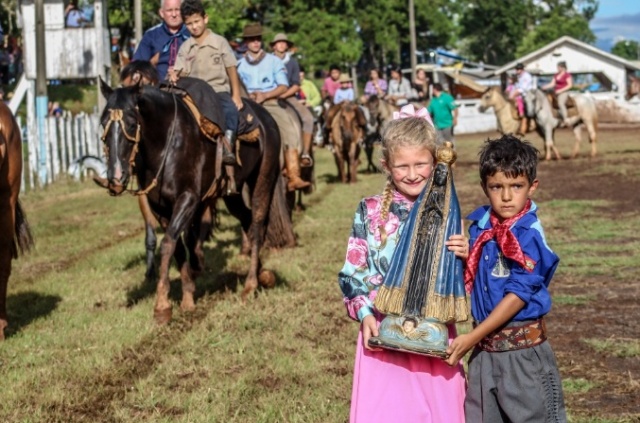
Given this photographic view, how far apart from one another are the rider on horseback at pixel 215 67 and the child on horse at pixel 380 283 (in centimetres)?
536

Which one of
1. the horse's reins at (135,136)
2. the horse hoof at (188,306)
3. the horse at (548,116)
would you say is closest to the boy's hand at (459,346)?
the horse's reins at (135,136)

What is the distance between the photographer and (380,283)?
4418 mm

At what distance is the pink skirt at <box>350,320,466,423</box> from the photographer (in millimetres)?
4273

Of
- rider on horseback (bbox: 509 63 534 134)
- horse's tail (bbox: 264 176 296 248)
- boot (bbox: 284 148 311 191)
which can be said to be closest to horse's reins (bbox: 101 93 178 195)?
horse's tail (bbox: 264 176 296 248)

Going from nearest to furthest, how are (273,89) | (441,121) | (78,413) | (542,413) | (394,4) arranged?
(542,413)
(78,413)
(273,89)
(441,121)
(394,4)

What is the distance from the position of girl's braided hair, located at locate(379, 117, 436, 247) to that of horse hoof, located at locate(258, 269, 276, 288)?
19.1 ft

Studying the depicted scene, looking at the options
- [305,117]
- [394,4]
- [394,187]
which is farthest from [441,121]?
[394,4]

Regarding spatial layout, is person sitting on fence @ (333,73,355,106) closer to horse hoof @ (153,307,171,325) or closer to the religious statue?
horse hoof @ (153,307,171,325)

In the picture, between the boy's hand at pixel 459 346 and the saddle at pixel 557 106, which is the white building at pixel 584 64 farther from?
the boy's hand at pixel 459 346

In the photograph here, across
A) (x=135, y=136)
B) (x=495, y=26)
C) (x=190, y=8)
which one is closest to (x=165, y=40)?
(x=190, y=8)

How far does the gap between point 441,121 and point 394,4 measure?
59147 mm

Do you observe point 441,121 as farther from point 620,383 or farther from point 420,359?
point 420,359

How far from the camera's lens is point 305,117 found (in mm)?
15000

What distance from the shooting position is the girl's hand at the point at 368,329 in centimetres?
425
